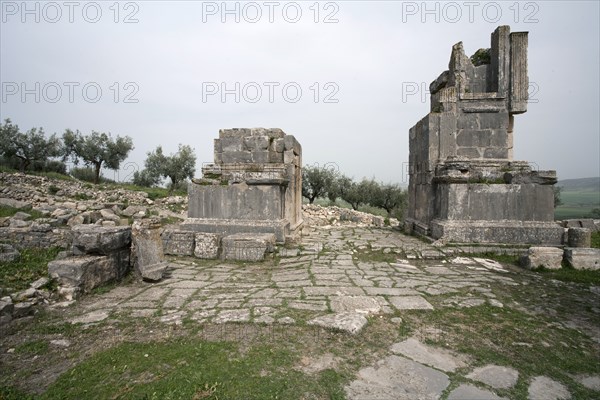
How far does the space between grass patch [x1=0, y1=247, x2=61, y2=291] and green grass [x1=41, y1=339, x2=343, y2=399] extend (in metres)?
2.41

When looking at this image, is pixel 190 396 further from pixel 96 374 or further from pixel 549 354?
pixel 549 354

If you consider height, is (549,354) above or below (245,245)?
below

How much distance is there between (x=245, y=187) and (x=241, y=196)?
238 mm

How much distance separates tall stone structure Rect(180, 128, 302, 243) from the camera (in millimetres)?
7609

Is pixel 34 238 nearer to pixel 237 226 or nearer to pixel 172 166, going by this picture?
pixel 237 226

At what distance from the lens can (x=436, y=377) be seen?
2.47 m

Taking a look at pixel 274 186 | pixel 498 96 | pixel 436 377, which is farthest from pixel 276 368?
pixel 498 96

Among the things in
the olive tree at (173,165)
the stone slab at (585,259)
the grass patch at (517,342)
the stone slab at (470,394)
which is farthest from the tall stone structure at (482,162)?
the olive tree at (173,165)

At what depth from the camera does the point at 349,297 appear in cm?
421

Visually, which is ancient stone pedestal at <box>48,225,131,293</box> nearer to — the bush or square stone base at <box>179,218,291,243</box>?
square stone base at <box>179,218,291,243</box>

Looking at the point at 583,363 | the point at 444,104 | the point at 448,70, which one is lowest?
the point at 583,363

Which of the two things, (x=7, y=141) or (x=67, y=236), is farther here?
(x=7, y=141)

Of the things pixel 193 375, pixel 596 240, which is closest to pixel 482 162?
pixel 596 240

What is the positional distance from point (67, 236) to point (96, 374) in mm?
5181
